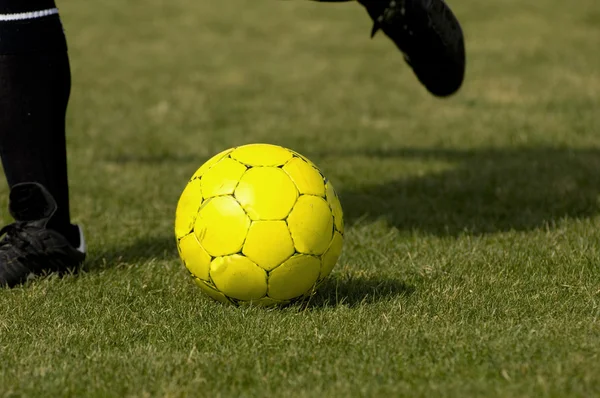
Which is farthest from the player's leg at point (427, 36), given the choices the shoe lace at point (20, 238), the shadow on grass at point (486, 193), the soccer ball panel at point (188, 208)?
the shoe lace at point (20, 238)

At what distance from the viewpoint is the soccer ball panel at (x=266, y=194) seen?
3240 millimetres

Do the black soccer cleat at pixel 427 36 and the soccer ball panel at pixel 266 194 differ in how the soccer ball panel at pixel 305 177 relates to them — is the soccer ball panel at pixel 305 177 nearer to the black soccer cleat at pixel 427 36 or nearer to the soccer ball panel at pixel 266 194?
the soccer ball panel at pixel 266 194

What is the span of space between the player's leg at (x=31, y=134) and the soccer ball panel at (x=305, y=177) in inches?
44.2

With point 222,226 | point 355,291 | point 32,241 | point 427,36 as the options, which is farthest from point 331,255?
point 427,36

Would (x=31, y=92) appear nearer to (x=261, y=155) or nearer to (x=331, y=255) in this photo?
(x=261, y=155)

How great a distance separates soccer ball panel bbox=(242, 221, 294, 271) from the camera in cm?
322

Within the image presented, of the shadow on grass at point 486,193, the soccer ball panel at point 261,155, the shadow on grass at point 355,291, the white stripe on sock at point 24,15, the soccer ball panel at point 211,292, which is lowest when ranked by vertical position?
the shadow on grass at point 486,193

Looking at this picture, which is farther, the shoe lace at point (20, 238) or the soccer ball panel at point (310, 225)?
the shoe lace at point (20, 238)

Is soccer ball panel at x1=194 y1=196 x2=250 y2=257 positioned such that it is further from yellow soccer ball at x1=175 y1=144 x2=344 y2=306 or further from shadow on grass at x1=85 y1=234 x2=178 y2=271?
shadow on grass at x1=85 y1=234 x2=178 y2=271

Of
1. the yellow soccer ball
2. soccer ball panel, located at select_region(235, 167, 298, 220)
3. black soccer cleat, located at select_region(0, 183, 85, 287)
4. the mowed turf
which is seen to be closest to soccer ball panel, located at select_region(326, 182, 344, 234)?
the yellow soccer ball

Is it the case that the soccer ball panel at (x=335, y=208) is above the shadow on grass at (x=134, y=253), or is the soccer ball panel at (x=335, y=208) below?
above

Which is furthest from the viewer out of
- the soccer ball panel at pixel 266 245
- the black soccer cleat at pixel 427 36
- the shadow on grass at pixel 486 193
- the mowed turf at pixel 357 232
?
the shadow on grass at pixel 486 193

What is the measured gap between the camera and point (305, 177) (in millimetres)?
3369

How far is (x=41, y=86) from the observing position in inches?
151
